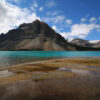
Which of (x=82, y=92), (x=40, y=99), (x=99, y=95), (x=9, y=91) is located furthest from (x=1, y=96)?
(x=99, y=95)

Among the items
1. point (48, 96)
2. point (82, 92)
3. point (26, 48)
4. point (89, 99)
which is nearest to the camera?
point (89, 99)

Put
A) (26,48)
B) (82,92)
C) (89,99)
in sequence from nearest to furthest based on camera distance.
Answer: (89,99) < (82,92) < (26,48)

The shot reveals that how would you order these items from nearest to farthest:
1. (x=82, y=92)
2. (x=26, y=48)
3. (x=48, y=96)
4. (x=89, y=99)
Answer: (x=89, y=99), (x=48, y=96), (x=82, y=92), (x=26, y=48)

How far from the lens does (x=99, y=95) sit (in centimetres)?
441

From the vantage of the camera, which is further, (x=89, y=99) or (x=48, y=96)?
(x=48, y=96)

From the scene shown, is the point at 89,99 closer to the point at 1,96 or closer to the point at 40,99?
the point at 40,99

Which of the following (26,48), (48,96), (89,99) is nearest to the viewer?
(89,99)

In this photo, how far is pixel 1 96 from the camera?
4.47 m

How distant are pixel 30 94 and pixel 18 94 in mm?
702

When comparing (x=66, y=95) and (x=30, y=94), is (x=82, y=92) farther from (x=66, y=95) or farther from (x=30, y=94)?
(x=30, y=94)

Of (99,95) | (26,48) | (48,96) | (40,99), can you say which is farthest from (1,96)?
(26,48)

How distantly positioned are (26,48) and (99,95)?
20506 centimetres

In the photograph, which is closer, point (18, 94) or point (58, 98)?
point (58, 98)

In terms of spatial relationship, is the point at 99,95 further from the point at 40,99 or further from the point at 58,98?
the point at 40,99
